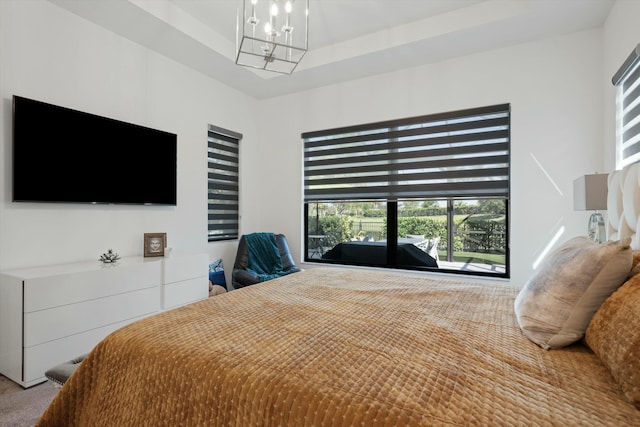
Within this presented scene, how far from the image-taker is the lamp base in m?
2.32

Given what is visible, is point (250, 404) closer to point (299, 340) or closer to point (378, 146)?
point (299, 340)

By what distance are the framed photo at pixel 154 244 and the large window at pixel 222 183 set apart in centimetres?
74

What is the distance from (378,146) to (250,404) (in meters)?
3.42

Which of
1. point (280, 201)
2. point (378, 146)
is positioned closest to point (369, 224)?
point (378, 146)

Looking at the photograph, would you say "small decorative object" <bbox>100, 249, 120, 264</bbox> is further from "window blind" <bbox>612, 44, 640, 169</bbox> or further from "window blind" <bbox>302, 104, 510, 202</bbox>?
"window blind" <bbox>612, 44, 640, 169</bbox>

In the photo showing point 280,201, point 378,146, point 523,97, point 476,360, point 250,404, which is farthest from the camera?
point 280,201

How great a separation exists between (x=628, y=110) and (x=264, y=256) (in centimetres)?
359

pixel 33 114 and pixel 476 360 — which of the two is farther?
pixel 33 114

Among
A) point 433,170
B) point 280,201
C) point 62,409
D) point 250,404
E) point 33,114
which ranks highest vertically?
point 33,114

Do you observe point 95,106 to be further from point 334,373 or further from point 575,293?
point 575,293

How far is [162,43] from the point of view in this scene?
314cm

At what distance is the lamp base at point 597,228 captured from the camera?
2316 millimetres

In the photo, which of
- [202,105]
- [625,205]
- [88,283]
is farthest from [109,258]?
[625,205]

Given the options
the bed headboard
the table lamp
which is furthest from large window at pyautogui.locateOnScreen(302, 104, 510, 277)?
the bed headboard
